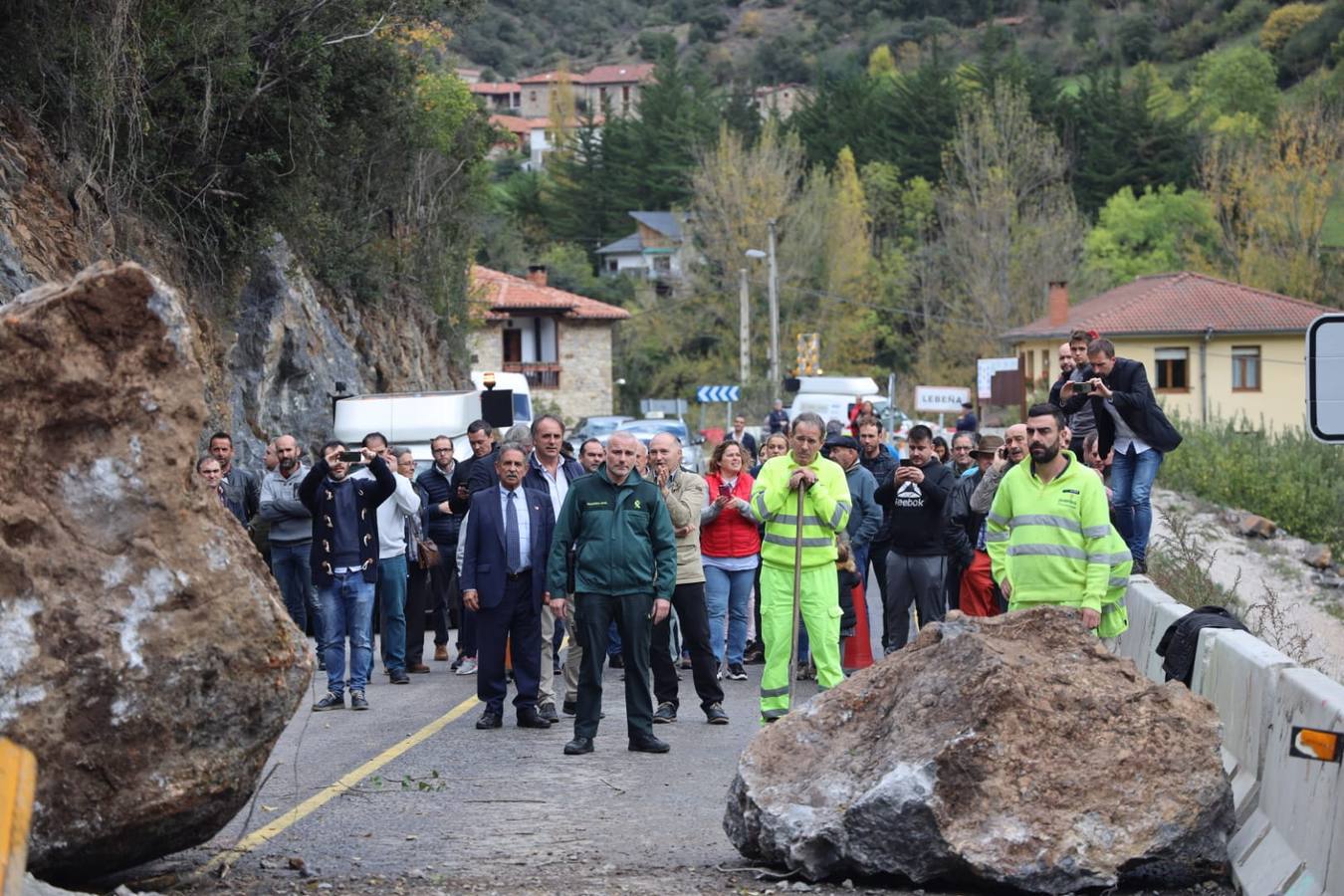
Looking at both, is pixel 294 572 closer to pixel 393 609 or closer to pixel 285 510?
pixel 285 510

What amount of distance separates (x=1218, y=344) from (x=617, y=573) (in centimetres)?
5233

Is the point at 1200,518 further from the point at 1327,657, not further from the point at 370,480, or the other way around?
the point at 370,480

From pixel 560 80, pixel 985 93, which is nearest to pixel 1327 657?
pixel 985 93

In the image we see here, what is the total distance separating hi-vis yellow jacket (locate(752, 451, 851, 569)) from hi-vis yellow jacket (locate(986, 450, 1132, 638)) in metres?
1.49

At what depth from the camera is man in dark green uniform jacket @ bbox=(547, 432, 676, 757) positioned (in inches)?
417

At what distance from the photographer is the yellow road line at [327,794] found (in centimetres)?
774

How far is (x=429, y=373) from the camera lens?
41.8 metres

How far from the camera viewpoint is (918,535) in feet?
44.8

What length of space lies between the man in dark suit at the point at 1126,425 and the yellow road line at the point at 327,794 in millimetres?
5023

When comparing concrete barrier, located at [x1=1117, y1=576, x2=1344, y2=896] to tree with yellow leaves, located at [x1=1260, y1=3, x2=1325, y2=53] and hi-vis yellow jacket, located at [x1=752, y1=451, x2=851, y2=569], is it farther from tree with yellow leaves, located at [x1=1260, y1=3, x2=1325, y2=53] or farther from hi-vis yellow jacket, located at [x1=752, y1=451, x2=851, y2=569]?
tree with yellow leaves, located at [x1=1260, y1=3, x2=1325, y2=53]

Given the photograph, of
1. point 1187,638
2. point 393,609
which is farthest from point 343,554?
point 1187,638

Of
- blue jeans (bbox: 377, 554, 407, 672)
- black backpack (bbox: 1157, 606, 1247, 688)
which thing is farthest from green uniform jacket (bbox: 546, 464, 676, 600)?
blue jeans (bbox: 377, 554, 407, 672)

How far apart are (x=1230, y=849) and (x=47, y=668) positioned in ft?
15.4

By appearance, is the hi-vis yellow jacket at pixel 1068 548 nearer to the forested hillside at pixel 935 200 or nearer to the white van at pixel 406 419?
the white van at pixel 406 419
